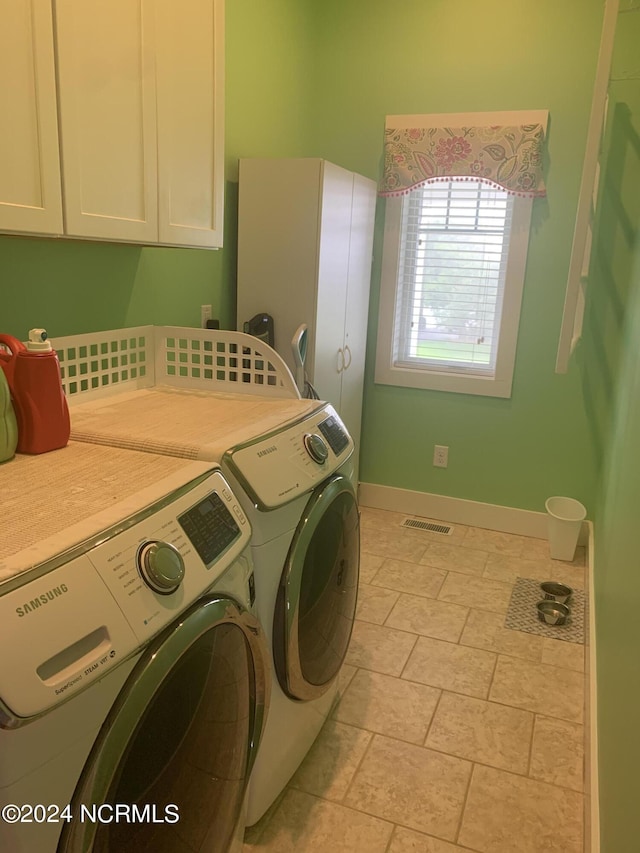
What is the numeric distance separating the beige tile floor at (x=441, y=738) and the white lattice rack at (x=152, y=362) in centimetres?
106

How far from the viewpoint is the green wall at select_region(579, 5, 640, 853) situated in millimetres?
1379

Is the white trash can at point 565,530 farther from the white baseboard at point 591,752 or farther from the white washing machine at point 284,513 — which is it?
the white washing machine at point 284,513

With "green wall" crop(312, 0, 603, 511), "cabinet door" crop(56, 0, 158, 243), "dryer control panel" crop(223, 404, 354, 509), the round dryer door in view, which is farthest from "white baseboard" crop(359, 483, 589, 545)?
"cabinet door" crop(56, 0, 158, 243)

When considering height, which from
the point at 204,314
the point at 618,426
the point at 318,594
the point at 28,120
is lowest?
the point at 318,594

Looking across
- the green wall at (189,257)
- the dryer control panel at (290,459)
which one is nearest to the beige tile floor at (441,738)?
the dryer control panel at (290,459)

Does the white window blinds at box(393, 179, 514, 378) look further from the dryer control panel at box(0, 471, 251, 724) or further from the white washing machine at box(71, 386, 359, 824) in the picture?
the dryer control panel at box(0, 471, 251, 724)

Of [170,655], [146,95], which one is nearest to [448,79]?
[146,95]

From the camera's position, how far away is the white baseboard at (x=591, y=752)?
63.3 inches

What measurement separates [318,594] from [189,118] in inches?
53.2

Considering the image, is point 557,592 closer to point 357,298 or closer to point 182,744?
point 357,298

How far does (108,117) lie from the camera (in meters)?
1.55

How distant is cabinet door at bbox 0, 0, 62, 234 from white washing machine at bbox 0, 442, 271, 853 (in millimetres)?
510

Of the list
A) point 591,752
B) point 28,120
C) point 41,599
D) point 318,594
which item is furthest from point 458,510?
point 41,599

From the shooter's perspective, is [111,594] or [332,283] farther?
[332,283]
